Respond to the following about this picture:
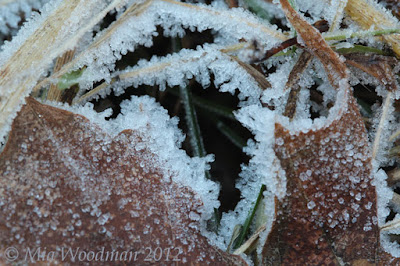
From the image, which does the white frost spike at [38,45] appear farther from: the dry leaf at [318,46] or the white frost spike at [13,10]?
A: the dry leaf at [318,46]

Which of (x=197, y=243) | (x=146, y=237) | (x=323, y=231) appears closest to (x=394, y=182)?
(x=323, y=231)

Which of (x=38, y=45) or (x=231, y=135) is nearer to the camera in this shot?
(x=38, y=45)

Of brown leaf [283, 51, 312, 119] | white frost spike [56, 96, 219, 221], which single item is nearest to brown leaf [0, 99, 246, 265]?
white frost spike [56, 96, 219, 221]

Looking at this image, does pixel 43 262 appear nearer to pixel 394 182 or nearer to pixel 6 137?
pixel 6 137

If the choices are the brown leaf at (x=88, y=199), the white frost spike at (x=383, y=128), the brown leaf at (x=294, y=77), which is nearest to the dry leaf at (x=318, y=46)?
the brown leaf at (x=294, y=77)

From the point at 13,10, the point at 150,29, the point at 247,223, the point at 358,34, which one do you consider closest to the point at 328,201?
the point at 247,223

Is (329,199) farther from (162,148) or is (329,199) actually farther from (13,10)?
(13,10)
